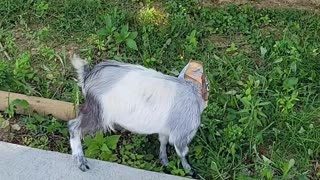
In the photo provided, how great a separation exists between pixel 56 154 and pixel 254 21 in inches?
75.7

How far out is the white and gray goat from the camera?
3.34 meters

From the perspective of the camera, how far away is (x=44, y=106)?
153 inches

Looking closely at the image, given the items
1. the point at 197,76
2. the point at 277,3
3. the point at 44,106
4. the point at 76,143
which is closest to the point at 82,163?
A: the point at 76,143

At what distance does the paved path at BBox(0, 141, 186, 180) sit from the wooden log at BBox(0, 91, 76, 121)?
36 centimetres

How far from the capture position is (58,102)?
3889mm

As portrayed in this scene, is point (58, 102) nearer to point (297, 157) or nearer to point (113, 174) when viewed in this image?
point (113, 174)

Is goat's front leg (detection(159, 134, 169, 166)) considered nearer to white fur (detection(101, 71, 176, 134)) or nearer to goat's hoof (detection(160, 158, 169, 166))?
goat's hoof (detection(160, 158, 169, 166))

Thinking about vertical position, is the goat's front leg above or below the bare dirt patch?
below

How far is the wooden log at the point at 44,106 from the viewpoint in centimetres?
387

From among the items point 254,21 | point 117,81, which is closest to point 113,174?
point 117,81

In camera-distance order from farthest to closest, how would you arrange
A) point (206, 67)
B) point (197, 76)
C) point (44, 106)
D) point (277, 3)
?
point (277, 3) < point (206, 67) < point (44, 106) < point (197, 76)

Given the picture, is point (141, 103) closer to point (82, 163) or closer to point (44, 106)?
point (82, 163)

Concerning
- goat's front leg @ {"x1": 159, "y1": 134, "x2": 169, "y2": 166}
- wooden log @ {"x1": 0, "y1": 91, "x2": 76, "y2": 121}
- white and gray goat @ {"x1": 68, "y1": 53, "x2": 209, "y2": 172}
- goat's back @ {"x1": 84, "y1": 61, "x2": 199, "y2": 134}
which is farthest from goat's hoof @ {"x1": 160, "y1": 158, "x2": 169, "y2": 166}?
wooden log @ {"x1": 0, "y1": 91, "x2": 76, "y2": 121}

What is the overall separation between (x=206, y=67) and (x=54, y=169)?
1329 mm
